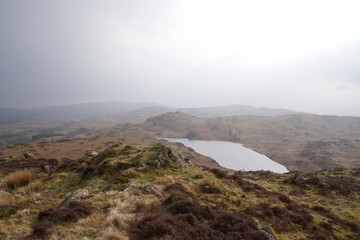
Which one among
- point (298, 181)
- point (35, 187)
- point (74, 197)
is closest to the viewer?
point (74, 197)

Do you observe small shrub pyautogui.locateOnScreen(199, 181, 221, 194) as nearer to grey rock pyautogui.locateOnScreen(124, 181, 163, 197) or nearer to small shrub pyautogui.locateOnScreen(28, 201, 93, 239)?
grey rock pyautogui.locateOnScreen(124, 181, 163, 197)

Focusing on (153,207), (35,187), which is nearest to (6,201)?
(35,187)

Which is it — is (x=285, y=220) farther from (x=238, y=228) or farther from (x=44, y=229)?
(x=44, y=229)

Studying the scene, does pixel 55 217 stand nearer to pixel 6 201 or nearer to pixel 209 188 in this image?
pixel 6 201

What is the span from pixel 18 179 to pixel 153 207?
17.6 metres

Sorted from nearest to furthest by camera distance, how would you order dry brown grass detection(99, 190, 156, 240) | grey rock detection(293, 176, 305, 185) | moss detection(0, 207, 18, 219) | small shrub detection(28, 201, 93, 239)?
A: dry brown grass detection(99, 190, 156, 240)
small shrub detection(28, 201, 93, 239)
moss detection(0, 207, 18, 219)
grey rock detection(293, 176, 305, 185)

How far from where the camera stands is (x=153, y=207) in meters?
15.3

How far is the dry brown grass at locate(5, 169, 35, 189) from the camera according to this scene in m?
24.8

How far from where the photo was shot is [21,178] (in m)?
26.0

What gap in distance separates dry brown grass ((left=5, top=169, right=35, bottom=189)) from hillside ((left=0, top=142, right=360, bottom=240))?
3.6 inches

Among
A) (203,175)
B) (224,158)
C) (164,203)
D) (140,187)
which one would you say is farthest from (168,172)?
(224,158)

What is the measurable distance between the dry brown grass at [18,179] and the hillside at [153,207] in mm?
92

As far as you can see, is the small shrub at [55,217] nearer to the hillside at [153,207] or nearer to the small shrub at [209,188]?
the hillside at [153,207]

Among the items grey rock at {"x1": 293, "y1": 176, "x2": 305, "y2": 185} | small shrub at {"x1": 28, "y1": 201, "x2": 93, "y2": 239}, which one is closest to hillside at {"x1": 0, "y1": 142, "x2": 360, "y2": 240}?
small shrub at {"x1": 28, "y1": 201, "x2": 93, "y2": 239}
